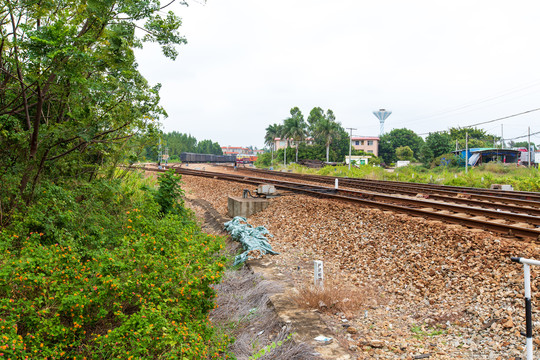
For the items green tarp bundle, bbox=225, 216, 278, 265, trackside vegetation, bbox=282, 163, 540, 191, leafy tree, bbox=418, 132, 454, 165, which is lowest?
green tarp bundle, bbox=225, 216, 278, 265

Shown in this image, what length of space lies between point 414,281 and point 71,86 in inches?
216

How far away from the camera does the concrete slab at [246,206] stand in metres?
12.1

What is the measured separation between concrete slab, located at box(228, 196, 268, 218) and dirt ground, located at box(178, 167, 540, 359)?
281cm

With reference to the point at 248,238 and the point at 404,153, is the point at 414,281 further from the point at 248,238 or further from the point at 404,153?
the point at 404,153

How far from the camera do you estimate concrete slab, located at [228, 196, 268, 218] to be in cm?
1209

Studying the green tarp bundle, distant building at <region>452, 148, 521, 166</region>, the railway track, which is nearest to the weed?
the green tarp bundle

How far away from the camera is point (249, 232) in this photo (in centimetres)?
921

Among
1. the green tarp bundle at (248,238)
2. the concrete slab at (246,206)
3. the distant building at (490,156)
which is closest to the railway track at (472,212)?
the concrete slab at (246,206)

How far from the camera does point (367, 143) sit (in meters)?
94.0

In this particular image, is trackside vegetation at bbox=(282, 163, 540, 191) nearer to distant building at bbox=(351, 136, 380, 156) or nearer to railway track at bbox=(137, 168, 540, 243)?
railway track at bbox=(137, 168, 540, 243)

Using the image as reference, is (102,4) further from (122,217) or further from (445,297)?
(445,297)

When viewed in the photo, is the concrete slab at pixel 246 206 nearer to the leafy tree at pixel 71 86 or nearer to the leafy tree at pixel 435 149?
the leafy tree at pixel 71 86

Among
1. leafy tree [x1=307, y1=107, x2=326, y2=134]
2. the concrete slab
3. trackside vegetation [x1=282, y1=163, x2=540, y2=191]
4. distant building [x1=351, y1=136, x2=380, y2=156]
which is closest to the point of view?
the concrete slab

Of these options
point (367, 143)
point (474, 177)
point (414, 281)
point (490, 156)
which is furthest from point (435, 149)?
point (414, 281)
